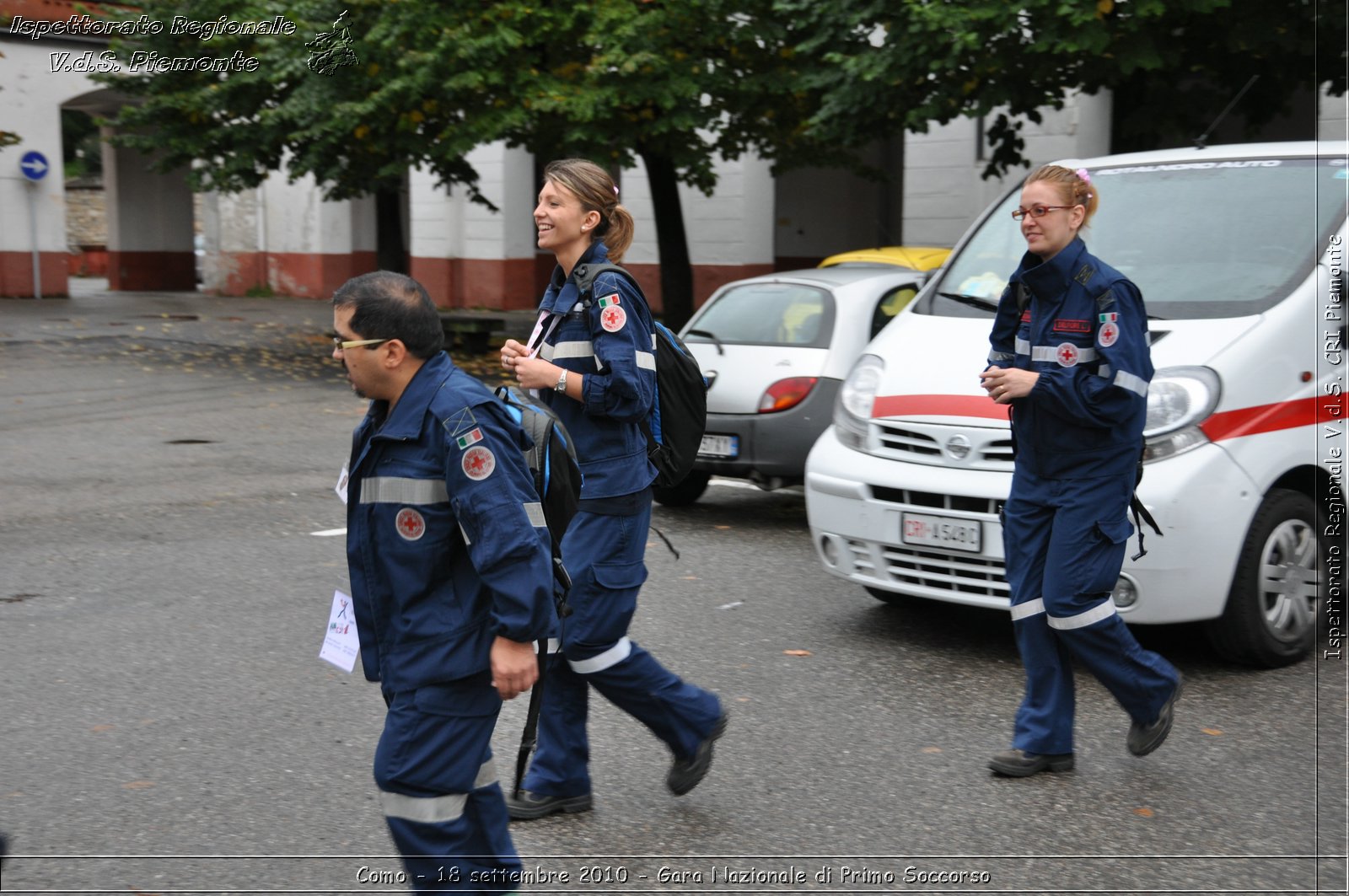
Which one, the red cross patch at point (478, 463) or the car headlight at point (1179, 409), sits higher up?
the red cross patch at point (478, 463)

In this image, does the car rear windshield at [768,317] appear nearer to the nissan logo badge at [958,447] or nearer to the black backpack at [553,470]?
the nissan logo badge at [958,447]

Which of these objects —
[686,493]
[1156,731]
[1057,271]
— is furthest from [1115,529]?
[686,493]

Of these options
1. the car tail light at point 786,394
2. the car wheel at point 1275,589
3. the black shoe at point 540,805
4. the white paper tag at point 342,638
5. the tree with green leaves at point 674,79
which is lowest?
the black shoe at point 540,805

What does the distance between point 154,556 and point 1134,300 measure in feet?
17.8

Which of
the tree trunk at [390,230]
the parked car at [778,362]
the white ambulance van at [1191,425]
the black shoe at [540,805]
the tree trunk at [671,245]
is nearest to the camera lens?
the black shoe at [540,805]

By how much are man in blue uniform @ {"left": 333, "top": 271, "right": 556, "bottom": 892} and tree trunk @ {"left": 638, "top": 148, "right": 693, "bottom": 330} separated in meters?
16.4

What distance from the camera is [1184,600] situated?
5.34 metres

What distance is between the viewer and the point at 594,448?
165 inches

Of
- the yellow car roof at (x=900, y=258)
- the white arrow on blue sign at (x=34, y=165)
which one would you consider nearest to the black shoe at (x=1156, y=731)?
the yellow car roof at (x=900, y=258)

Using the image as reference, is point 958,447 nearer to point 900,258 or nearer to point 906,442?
point 906,442

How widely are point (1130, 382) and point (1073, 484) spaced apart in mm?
354

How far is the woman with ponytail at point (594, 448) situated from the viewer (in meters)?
4.10

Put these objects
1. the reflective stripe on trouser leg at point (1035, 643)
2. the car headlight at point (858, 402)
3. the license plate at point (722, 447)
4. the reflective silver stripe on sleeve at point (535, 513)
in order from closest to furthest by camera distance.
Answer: the reflective silver stripe on sleeve at point (535, 513) → the reflective stripe on trouser leg at point (1035, 643) → the car headlight at point (858, 402) → the license plate at point (722, 447)

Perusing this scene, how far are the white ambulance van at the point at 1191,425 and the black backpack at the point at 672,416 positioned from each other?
5.28 feet
